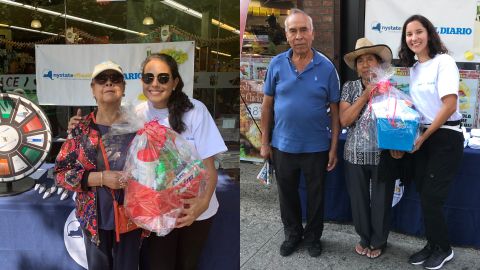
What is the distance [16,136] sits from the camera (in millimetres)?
2859

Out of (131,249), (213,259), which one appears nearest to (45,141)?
(131,249)

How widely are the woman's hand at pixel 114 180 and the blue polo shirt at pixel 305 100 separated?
1587 millimetres

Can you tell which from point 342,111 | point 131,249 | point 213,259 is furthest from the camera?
point 342,111

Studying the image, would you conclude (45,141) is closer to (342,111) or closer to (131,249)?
(131,249)

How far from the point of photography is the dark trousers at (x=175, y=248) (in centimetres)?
Answer: 229

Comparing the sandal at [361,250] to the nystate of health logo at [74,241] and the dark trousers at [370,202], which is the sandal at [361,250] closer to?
the dark trousers at [370,202]

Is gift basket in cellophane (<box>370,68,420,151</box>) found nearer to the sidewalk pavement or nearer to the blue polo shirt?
the blue polo shirt

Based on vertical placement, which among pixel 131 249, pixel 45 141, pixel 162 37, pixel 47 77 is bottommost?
pixel 131 249

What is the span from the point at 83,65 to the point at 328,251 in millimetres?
3146

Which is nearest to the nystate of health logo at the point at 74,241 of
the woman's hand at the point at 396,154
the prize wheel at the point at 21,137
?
the prize wheel at the point at 21,137

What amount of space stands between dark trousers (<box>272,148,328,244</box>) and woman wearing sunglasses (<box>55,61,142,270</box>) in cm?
150

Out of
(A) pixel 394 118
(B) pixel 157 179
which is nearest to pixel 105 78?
(B) pixel 157 179

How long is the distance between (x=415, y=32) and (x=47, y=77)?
377 centimetres

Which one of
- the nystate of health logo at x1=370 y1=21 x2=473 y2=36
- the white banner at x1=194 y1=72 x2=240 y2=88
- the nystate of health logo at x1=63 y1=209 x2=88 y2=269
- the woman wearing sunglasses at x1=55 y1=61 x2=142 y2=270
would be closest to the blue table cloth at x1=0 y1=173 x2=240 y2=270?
the nystate of health logo at x1=63 y1=209 x2=88 y2=269
